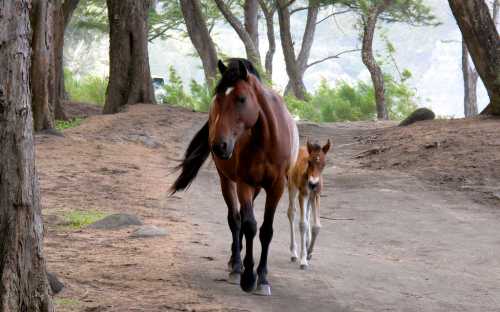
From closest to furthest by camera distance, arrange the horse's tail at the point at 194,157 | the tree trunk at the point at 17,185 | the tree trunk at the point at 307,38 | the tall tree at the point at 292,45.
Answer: the tree trunk at the point at 17,185 → the horse's tail at the point at 194,157 → the tall tree at the point at 292,45 → the tree trunk at the point at 307,38

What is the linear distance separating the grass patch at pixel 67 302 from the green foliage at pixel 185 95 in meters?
23.1

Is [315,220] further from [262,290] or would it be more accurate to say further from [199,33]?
[199,33]

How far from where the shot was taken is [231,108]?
6.80 metres

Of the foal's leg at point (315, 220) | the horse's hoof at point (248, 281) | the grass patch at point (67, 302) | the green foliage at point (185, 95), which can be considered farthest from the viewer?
the green foliage at point (185, 95)

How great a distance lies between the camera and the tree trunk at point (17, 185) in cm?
477

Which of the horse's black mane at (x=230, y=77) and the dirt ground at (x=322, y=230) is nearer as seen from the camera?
the dirt ground at (x=322, y=230)

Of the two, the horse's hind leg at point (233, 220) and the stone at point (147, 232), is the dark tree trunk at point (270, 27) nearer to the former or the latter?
the stone at point (147, 232)

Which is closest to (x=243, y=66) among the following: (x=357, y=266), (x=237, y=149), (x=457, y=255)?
(x=237, y=149)

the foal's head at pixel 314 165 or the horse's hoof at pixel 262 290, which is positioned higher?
the foal's head at pixel 314 165

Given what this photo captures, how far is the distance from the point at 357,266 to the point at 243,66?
2646 millimetres

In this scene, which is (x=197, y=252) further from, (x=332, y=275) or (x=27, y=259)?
(x=27, y=259)

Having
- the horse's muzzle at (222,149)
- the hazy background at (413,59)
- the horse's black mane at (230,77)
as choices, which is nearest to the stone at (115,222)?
the horse's black mane at (230,77)

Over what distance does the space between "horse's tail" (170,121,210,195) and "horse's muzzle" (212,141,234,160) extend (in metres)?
1.97

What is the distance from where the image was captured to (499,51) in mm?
18375
